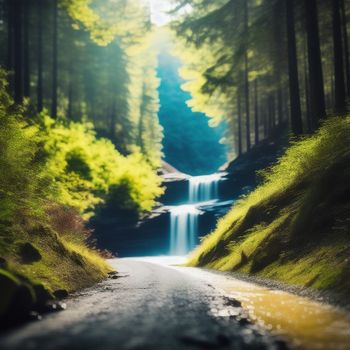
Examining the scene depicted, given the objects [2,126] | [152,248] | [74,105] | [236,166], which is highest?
[74,105]

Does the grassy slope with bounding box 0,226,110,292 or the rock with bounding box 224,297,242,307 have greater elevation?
the grassy slope with bounding box 0,226,110,292

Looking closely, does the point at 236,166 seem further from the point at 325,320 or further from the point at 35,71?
the point at 325,320

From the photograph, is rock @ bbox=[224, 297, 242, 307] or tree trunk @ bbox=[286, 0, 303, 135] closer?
rock @ bbox=[224, 297, 242, 307]

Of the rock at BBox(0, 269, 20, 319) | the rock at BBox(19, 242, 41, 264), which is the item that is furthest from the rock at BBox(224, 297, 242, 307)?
the rock at BBox(19, 242, 41, 264)

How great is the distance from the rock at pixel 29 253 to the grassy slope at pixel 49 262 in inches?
2.6

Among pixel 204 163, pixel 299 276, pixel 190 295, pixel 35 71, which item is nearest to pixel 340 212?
pixel 299 276

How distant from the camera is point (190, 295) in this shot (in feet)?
24.3

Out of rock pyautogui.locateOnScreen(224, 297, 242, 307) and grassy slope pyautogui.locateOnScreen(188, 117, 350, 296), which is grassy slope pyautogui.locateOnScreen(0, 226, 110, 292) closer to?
rock pyautogui.locateOnScreen(224, 297, 242, 307)

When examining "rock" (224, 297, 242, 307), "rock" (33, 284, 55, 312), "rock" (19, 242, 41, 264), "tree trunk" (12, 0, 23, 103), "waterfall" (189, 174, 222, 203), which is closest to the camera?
"rock" (33, 284, 55, 312)

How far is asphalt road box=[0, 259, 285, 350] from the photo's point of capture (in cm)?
382

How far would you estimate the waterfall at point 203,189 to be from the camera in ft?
130

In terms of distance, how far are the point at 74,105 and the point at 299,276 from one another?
3910cm

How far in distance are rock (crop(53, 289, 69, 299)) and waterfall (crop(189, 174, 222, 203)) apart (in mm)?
32362

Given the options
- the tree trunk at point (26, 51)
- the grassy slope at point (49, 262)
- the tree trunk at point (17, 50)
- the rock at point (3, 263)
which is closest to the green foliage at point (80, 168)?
the grassy slope at point (49, 262)
